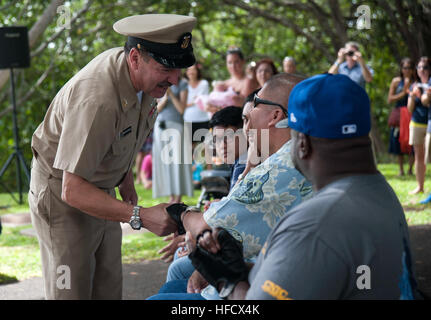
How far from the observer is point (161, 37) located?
9.09 ft

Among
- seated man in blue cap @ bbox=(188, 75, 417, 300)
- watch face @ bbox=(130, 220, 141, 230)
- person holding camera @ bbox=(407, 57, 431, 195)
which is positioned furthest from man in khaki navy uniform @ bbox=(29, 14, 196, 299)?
person holding camera @ bbox=(407, 57, 431, 195)

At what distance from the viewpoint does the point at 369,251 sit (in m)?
1.62

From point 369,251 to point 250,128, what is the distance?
148 cm

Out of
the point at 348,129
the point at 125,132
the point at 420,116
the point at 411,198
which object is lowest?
the point at 411,198

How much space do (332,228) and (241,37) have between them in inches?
720

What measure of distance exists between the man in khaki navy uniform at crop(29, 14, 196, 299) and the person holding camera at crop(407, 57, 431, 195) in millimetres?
6681

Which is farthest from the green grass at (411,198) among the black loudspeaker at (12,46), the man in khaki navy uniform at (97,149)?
the black loudspeaker at (12,46)

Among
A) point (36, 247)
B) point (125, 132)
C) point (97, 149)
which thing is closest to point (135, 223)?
point (97, 149)

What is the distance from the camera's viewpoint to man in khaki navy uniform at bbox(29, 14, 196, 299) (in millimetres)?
2676

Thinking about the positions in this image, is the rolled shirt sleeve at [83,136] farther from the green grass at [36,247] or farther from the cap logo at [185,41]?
the green grass at [36,247]

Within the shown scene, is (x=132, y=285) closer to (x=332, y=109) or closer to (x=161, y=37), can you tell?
(x=161, y=37)

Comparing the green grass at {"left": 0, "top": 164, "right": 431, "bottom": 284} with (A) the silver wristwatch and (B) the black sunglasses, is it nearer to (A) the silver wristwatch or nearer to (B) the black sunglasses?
(A) the silver wristwatch

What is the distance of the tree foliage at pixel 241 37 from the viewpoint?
14.4 meters
